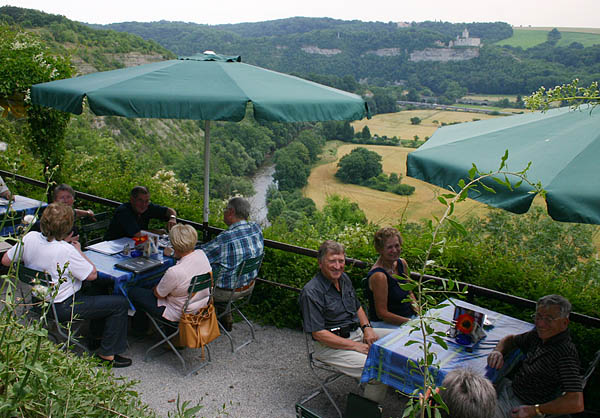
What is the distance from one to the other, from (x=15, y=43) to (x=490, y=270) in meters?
6.53

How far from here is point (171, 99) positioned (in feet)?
11.8

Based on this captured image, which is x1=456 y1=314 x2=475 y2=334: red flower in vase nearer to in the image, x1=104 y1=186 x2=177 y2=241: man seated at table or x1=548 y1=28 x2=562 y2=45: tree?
x1=104 y1=186 x2=177 y2=241: man seated at table

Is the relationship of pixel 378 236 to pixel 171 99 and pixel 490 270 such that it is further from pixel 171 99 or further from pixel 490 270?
pixel 171 99

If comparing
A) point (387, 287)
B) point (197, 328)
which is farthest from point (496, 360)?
point (197, 328)

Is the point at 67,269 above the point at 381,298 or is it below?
above

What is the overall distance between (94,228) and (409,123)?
79.0 ft

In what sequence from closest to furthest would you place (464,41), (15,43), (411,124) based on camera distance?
(15,43)
(411,124)
(464,41)

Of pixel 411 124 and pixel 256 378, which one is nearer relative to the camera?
Answer: pixel 256 378

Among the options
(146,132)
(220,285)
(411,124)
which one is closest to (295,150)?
(411,124)

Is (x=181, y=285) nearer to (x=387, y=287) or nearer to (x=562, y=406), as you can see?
(x=387, y=287)

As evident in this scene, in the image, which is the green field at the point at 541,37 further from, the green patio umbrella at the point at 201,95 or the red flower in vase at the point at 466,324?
the red flower in vase at the point at 466,324

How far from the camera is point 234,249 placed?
160 inches

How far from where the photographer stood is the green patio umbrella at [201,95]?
3529 millimetres

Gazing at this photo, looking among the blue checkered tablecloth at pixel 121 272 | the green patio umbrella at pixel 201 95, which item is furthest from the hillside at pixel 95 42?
the blue checkered tablecloth at pixel 121 272
